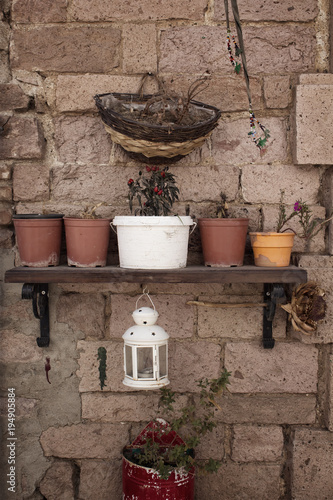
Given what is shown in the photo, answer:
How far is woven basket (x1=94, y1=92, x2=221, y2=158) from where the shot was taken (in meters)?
2.07

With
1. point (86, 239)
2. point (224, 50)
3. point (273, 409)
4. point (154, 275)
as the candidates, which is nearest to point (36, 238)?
point (86, 239)

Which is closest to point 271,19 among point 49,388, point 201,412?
point 201,412

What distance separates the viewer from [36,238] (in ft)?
7.14

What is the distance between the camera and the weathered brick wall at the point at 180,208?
2.38 metres

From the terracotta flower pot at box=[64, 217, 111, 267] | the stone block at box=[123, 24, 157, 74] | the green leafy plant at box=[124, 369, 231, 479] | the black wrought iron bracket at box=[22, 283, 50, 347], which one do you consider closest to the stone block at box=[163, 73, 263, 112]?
the stone block at box=[123, 24, 157, 74]

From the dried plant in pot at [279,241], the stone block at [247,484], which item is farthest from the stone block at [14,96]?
the stone block at [247,484]

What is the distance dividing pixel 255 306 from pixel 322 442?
2.41ft

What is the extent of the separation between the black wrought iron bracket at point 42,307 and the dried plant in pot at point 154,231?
0.44m

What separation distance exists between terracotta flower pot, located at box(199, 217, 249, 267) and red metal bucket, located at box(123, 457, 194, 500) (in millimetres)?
959

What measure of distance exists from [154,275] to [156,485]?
92 cm

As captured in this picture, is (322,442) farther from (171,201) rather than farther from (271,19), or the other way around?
(271,19)

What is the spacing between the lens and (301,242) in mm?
2402

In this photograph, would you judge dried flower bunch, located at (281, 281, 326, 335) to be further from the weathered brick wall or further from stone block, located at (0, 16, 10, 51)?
stone block, located at (0, 16, 10, 51)

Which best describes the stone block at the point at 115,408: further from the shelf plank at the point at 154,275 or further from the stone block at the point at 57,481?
the shelf plank at the point at 154,275
